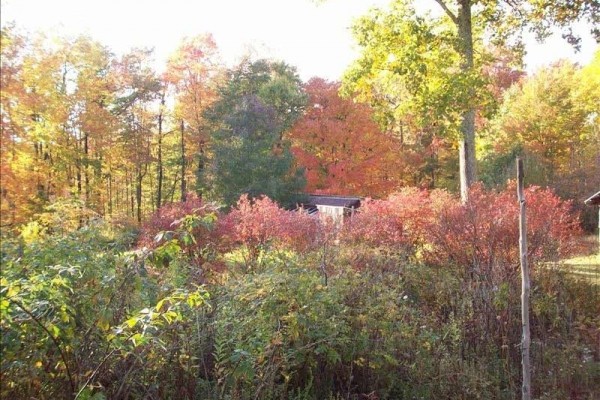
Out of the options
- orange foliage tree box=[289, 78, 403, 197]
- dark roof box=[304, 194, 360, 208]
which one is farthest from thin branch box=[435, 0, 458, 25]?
orange foliage tree box=[289, 78, 403, 197]

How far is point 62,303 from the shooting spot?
241 centimetres

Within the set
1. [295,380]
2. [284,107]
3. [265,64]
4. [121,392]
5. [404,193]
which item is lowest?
[295,380]

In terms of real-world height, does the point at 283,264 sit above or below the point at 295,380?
above

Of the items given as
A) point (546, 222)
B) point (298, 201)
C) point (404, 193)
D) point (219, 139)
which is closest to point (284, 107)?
point (219, 139)

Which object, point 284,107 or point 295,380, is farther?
point 284,107

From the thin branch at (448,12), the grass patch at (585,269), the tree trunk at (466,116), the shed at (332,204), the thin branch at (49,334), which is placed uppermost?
the thin branch at (448,12)

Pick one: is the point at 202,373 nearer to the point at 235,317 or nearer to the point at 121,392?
the point at 235,317

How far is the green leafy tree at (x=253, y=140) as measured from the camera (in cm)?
1892

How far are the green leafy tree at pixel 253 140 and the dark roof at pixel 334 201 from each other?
87 cm

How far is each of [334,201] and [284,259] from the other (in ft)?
37.1

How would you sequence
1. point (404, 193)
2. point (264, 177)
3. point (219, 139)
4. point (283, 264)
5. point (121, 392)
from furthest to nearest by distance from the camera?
point (219, 139), point (264, 177), point (404, 193), point (283, 264), point (121, 392)

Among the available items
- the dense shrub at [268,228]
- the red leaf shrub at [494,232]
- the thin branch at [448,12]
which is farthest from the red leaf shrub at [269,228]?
the thin branch at [448,12]

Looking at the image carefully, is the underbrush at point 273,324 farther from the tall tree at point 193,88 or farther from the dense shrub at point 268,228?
the tall tree at point 193,88

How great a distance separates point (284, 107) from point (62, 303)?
850 inches
